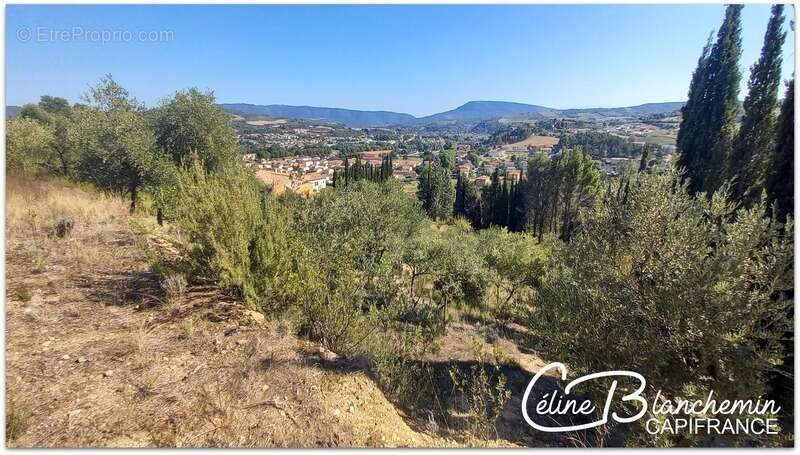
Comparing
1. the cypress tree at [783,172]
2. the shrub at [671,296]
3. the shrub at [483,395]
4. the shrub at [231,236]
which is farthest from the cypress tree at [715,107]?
the shrub at [231,236]

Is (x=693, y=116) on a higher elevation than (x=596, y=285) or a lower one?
higher

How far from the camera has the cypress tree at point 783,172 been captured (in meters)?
4.71

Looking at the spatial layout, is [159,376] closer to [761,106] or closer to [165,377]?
[165,377]

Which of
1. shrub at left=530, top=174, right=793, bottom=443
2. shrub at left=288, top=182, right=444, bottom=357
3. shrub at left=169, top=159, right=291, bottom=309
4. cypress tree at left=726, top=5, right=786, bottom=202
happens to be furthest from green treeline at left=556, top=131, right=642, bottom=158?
shrub at left=169, top=159, right=291, bottom=309

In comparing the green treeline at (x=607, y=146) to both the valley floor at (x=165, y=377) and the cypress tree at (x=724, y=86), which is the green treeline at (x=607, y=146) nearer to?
the cypress tree at (x=724, y=86)

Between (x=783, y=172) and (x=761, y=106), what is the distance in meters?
10.4

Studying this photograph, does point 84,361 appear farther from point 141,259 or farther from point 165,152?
point 165,152

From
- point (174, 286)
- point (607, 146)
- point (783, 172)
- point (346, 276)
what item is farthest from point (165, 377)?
point (607, 146)

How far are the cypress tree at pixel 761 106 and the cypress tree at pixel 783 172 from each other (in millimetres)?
5702

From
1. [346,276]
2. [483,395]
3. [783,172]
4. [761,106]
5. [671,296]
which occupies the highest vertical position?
→ [761,106]

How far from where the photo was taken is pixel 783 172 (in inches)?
210

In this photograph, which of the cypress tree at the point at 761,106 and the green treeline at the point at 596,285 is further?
the cypress tree at the point at 761,106

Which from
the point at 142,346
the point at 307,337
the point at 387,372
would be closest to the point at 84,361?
the point at 142,346

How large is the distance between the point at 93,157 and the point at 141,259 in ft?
20.5
